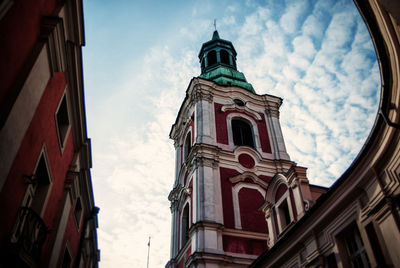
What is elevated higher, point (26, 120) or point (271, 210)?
point (271, 210)

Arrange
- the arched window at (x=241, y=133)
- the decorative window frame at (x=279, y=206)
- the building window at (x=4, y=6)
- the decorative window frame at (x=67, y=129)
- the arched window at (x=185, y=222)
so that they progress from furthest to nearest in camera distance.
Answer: the arched window at (x=241, y=133) < the arched window at (x=185, y=222) < the decorative window frame at (x=279, y=206) < the decorative window frame at (x=67, y=129) < the building window at (x=4, y=6)

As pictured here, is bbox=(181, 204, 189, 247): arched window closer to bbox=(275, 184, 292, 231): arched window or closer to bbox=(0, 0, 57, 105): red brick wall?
bbox=(275, 184, 292, 231): arched window

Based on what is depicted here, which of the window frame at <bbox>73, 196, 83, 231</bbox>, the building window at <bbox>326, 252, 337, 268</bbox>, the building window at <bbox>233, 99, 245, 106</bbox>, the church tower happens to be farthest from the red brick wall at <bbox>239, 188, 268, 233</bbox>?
the building window at <bbox>326, 252, 337, 268</bbox>

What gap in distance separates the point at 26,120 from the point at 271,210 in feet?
31.5

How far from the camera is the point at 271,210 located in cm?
1366

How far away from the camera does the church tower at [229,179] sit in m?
13.8

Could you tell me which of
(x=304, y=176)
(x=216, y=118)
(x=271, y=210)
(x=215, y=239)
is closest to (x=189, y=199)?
(x=215, y=239)

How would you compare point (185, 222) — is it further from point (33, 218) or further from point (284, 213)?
point (33, 218)

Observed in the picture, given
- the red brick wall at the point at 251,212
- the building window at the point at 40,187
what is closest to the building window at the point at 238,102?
the red brick wall at the point at 251,212

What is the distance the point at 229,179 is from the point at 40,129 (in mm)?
15393

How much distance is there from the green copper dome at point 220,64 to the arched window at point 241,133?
4.16 meters

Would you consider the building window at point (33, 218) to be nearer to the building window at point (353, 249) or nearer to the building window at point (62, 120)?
the building window at point (62, 120)

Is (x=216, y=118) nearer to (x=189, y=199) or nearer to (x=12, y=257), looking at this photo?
(x=189, y=199)

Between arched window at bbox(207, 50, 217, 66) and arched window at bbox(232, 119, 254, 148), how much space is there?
12.3m
